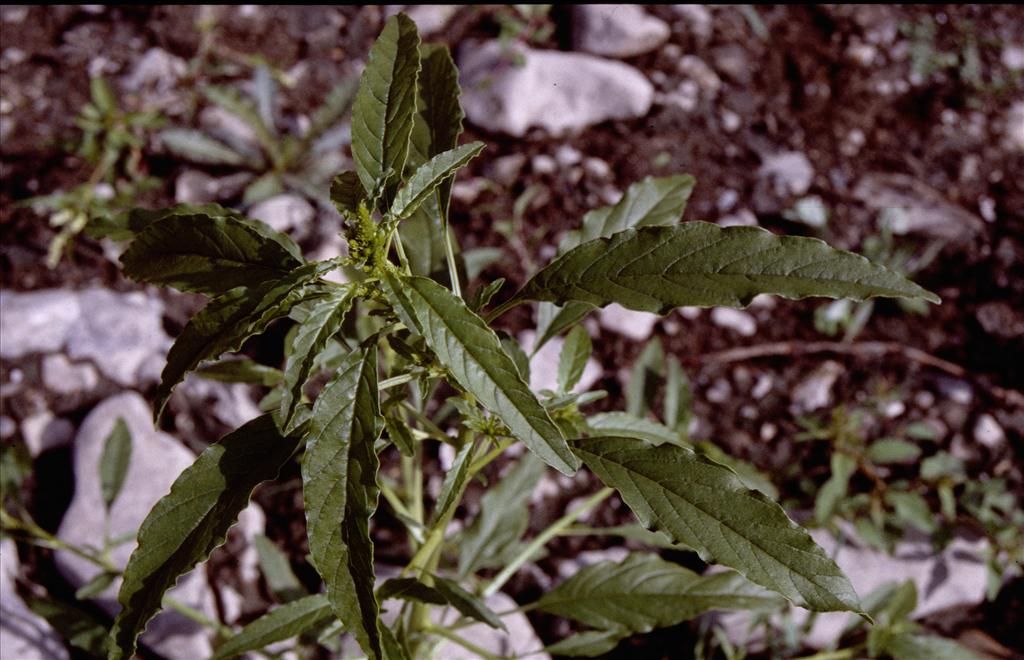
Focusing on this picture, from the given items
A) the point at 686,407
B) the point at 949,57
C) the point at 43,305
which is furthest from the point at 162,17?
the point at 949,57

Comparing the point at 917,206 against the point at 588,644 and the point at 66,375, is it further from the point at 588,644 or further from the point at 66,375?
the point at 66,375

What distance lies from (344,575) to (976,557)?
249 cm

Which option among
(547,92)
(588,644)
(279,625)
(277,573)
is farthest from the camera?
(547,92)

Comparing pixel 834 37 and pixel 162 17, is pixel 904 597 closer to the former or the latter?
pixel 834 37

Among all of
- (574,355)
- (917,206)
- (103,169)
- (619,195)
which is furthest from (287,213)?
(917,206)

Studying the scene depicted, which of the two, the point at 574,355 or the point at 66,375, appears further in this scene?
the point at 66,375

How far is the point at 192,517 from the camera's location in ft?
4.57

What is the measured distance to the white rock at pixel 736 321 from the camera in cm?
321

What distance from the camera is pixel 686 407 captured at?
2.61 meters

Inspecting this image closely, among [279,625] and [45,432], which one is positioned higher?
[279,625]

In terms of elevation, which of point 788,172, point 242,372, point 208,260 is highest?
point 208,260

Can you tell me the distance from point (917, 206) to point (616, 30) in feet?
4.74

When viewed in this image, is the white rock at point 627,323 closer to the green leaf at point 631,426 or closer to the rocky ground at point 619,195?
the rocky ground at point 619,195

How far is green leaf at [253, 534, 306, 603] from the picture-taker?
2277mm
